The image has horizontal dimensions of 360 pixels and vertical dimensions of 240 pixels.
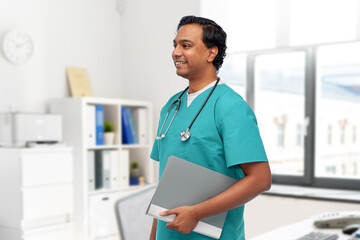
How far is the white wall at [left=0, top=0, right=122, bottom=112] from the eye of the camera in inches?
129

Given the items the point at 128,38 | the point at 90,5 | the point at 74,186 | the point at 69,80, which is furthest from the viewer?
the point at 128,38

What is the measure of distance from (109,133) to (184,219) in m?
2.53

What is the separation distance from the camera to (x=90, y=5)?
388cm

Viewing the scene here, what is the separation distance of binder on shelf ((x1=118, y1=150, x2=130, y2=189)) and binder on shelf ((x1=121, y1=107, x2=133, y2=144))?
117 millimetres

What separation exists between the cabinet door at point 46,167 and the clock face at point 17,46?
2.82 ft

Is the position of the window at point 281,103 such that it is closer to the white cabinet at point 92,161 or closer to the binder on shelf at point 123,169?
the white cabinet at point 92,161

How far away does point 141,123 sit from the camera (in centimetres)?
372

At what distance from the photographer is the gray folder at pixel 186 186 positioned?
104 cm

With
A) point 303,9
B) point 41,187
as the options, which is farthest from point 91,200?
point 303,9

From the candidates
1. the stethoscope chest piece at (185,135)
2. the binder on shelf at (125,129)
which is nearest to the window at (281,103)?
the binder on shelf at (125,129)

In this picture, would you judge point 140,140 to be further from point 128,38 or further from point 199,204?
point 199,204

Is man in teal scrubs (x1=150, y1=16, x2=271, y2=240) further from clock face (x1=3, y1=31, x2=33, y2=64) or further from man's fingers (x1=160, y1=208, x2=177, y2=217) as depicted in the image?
clock face (x1=3, y1=31, x2=33, y2=64)

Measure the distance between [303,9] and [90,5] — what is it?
6.37ft

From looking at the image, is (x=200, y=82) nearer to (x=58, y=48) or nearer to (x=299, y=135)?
(x=299, y=135)
